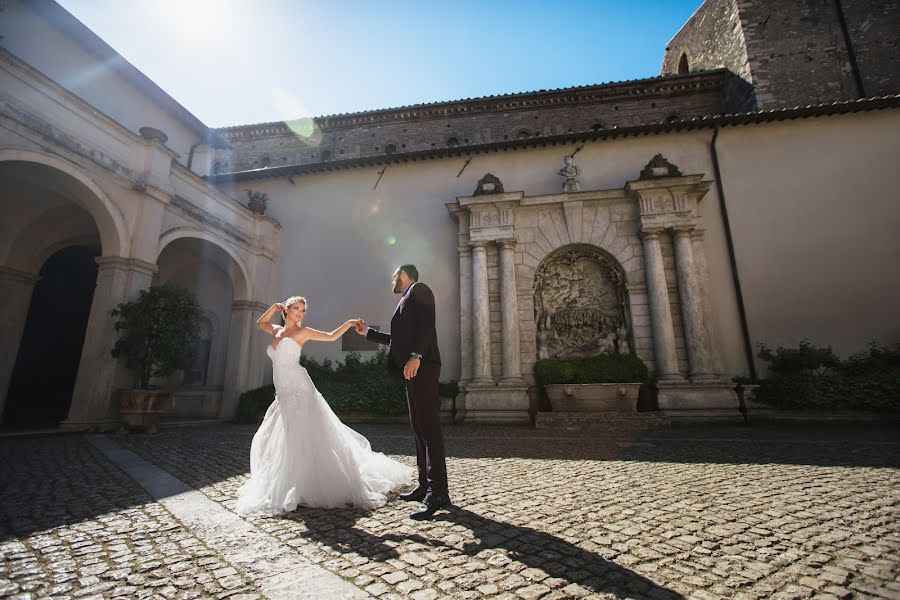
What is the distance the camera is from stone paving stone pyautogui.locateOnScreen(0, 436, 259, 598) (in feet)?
6.19

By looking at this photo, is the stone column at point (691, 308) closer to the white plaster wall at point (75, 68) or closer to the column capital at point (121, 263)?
the column capital at point (121, 263)

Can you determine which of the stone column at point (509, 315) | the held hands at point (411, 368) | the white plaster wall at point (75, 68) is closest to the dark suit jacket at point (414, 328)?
the held hands at point (411, 368)

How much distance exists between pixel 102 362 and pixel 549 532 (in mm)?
8465

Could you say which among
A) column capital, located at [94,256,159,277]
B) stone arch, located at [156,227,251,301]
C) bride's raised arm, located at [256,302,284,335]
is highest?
stone arch, located at [156,227,251,301]

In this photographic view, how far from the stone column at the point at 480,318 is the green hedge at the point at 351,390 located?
1.94 metres

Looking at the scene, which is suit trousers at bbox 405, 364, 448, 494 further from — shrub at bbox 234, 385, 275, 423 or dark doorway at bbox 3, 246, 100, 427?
dark doorway at bbox 3, 246, 100, 427

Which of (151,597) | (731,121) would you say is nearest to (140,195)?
(151,597)

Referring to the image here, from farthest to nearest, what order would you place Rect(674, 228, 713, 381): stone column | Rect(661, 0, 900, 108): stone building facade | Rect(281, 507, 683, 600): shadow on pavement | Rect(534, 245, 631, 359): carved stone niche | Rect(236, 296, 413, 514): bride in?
1. Rect(661, 0, 900, 108): stone building facade
2. Rect(534, 245, 631, 359): carved stone niche
3. Rect(674, 228, 713, 381): stone column
4. Rect(236, 296, 413, 514): bride
5. Rect(281, 507, 683, 600): shadow on pavement

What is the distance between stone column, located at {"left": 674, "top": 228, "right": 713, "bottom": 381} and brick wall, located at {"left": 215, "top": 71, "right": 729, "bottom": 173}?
8785 mm

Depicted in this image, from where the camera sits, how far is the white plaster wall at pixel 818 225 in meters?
9.70

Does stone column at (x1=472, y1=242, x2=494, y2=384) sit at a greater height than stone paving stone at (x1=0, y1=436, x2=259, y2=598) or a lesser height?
greater

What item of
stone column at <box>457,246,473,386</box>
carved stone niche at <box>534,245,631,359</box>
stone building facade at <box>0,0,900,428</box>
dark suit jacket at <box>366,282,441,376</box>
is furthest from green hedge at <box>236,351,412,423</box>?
dark suit jacket at <box>366,282,441,376</box>

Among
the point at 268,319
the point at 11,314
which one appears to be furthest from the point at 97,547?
the point at 11,314

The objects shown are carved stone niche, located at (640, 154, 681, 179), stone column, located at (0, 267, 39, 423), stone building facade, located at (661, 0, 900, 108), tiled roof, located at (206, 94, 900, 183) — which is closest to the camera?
stone column, located at (0, 267, 39, 423)
